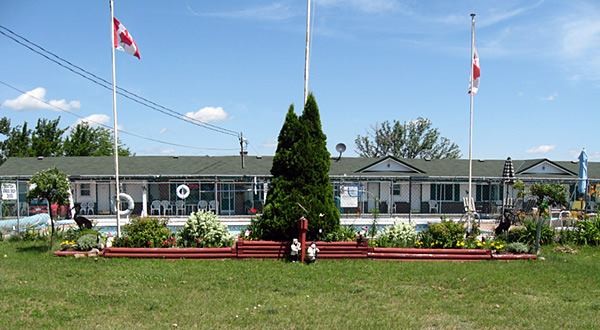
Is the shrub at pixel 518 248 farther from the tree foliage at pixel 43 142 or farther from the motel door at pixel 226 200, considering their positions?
the tree foliage at pixel 43 142

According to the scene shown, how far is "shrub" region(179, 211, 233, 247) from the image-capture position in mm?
12328

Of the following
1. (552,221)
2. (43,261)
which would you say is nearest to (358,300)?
(43,261)

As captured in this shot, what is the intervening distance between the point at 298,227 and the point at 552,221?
32.8 ft

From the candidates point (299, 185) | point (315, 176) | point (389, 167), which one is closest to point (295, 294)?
point (299, 185)

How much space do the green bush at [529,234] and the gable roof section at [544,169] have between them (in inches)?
766

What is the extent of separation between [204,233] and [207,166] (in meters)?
19.6

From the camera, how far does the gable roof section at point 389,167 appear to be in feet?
103

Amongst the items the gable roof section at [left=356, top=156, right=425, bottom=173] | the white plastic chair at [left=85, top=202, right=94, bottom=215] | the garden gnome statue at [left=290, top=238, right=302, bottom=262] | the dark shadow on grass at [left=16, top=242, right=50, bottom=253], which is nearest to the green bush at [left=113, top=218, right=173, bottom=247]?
the dark shadow on grass at [left=16, top=242, right=50, bottom=253]

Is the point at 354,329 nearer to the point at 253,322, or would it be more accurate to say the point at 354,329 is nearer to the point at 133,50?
the point at 253,322

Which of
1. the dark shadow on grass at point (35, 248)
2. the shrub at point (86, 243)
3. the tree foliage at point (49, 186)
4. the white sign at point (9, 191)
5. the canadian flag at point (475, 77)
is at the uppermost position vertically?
the canadian flag at point (475, 77)

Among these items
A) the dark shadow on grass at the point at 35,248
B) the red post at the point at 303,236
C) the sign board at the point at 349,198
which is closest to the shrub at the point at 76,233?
the dark shadow on grass at the point at 35,248

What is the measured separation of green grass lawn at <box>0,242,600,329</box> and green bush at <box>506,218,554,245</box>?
1859 millimetres

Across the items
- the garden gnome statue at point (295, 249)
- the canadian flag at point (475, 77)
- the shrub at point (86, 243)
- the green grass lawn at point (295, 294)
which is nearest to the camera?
the green grass lawn at point (295, 294)

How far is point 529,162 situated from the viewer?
33.9 meters
